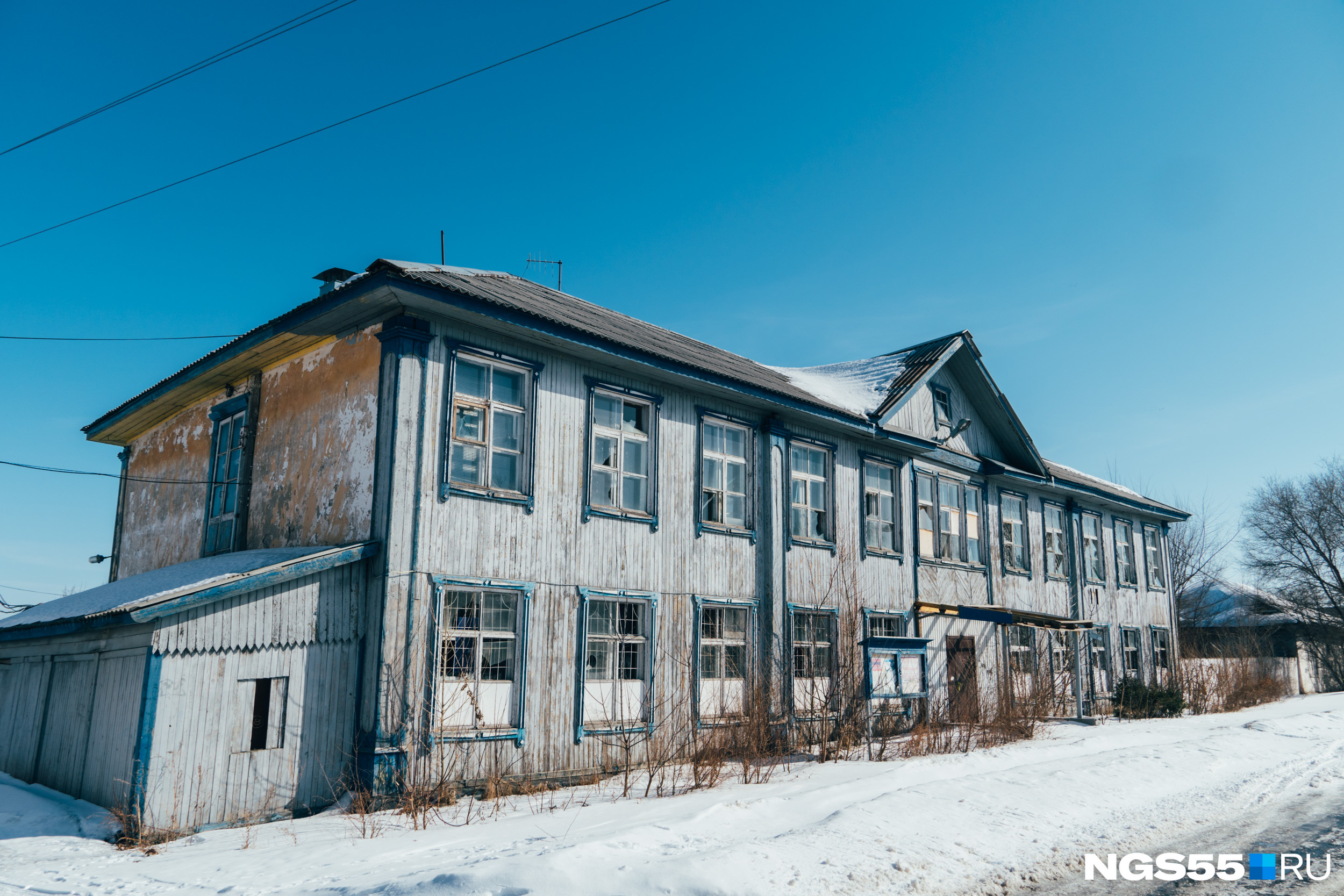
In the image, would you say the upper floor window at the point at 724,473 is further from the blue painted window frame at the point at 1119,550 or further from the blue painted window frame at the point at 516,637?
the blue painted window frame at the point at 1119,550

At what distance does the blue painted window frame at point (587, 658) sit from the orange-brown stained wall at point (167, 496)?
6976mm

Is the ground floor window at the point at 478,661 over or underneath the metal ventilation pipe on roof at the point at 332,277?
underneath

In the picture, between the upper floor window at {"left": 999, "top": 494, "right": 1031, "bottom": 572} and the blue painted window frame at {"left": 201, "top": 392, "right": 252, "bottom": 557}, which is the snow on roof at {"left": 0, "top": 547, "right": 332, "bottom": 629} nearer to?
the blue painted window frame at {"left": 201, "top": 392, "right": 252, "bottom": 557}

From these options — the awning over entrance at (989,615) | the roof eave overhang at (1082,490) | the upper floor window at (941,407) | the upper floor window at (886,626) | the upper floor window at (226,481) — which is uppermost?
the upper floor window at (941,407)

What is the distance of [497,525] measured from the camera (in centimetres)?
1151

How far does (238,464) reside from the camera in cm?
1396

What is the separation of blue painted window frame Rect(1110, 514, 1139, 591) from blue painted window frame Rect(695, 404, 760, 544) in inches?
622

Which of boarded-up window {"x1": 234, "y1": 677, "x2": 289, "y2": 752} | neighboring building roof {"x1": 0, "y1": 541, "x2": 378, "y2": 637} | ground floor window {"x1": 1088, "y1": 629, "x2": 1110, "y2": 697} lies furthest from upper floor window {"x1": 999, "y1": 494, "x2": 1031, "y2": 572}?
boarded-up window {"x1": 234, "y1": 677, "x2": 289, "y2": 752}

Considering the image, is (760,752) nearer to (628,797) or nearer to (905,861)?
(628,797)

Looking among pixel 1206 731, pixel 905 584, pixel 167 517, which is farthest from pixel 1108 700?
pixel 167 517

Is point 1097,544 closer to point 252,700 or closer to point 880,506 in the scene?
point 880,506

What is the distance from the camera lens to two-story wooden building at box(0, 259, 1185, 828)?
31.7 feet

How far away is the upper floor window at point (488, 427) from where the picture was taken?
11.4 m

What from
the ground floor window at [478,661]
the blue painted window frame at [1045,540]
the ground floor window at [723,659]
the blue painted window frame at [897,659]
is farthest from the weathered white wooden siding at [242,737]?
the blue painted window frame at [1045,540]
